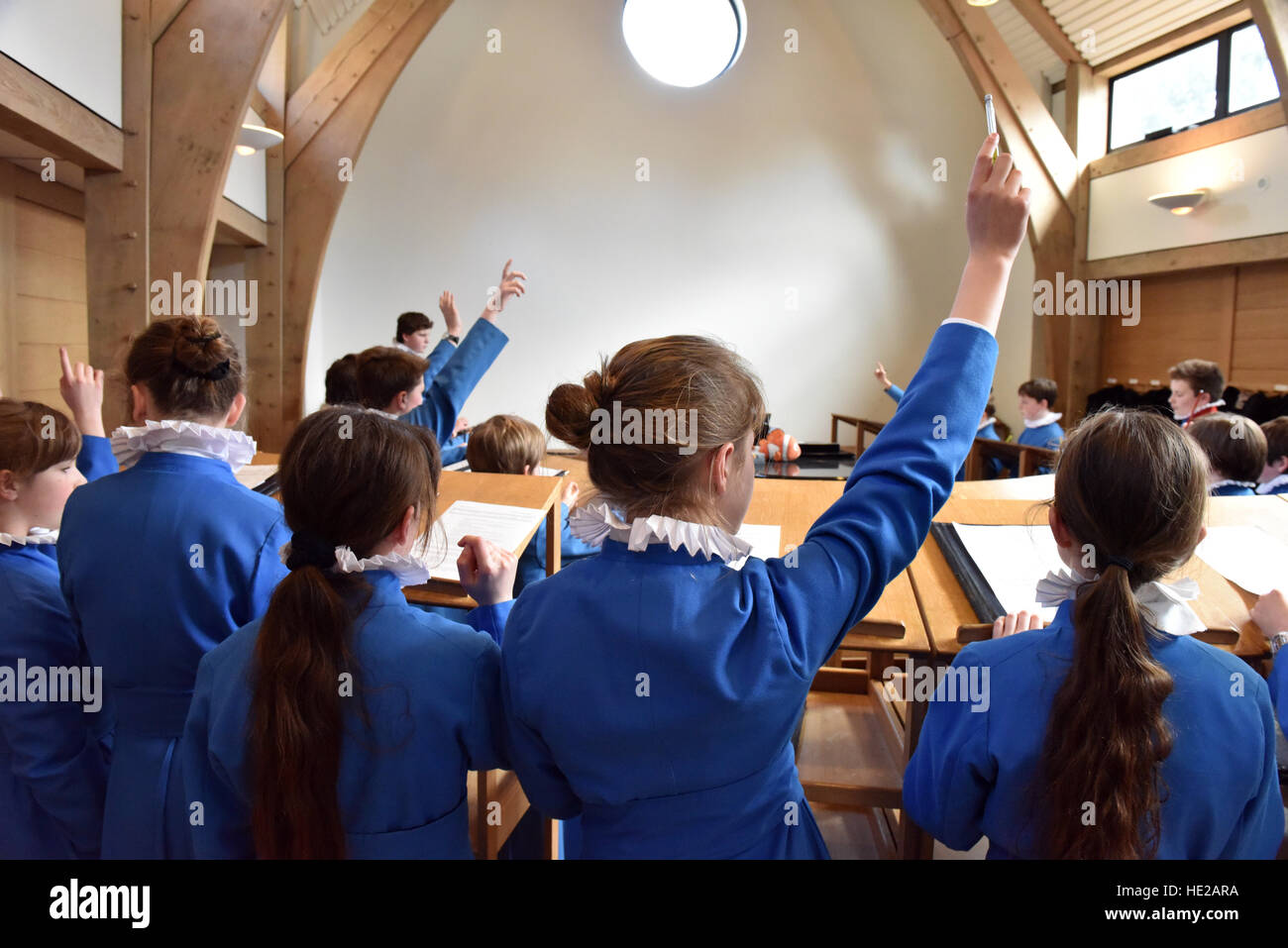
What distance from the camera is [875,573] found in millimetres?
960

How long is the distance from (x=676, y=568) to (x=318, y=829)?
530mm

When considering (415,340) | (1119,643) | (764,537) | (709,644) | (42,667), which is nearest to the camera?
(709,644)

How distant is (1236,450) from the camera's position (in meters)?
2.33

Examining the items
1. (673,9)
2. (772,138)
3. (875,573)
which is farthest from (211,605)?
(772,138)

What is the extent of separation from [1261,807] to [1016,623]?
1.15 ft

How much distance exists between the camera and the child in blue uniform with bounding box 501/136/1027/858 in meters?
0.93

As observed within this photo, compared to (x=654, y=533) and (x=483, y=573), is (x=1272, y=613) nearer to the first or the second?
(x=654, y=533)

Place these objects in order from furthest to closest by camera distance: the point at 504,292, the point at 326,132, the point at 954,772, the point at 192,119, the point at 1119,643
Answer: the point at 326,132 → the point at 192,119 → the point at 504,292 → the point at 954,772 → the point at 1119,643

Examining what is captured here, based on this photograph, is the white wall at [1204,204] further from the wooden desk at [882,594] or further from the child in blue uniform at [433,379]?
the child in blue uniform at [433,379]

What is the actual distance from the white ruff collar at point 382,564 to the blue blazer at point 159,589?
13.5 inches

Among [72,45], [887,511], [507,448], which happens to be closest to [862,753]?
[887,511]

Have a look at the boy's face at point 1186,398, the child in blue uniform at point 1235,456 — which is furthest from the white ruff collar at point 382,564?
the boy's face at point 1186,398

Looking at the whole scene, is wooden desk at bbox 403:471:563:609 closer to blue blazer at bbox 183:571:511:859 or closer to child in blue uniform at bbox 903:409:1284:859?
blue blazer at bbox 183:571:511:859

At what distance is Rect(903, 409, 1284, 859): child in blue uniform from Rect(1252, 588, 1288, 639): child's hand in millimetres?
290
